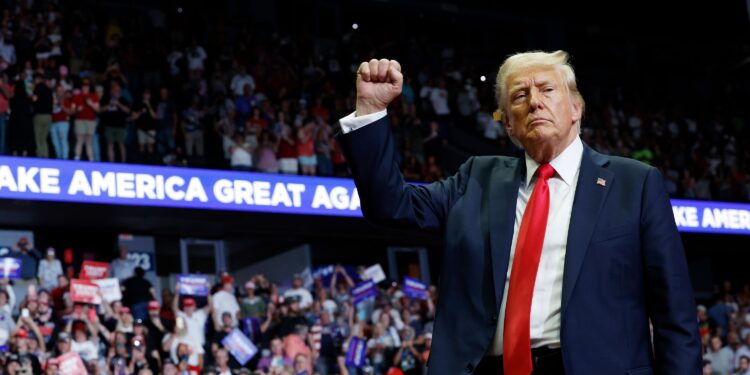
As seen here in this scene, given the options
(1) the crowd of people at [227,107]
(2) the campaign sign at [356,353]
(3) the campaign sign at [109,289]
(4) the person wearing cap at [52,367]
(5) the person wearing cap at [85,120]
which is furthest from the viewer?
(1) the crowd of people at [227,107]

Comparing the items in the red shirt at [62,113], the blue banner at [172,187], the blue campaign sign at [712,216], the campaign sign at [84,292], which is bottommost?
the campaign sign at [84,292]

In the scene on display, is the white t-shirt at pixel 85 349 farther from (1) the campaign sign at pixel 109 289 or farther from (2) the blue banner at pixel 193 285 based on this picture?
(2) the blue banner at pixel 193 285

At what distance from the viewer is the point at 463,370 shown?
2.72 m

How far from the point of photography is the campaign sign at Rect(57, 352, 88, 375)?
12523 millimetres

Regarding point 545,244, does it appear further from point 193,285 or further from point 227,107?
point 227,107

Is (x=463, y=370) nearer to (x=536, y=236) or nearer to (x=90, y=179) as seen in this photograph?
(x=536, y=236)

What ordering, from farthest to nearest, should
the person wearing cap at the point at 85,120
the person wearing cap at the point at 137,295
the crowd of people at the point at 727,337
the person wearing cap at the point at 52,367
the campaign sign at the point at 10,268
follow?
the crowd of people at the point at 727,337 < the person wearing cap at the point at 85,120 < the person wearing cap at the point at 137,295 < the campaign sign at the point at 10,268 < the person wearing cap at the point at 52,367

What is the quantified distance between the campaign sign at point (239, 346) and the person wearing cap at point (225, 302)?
0.42m

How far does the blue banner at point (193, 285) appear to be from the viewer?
50.0 ft

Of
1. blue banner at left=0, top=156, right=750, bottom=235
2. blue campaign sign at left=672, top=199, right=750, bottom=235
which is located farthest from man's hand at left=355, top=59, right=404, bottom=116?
Answer: blue campaign sign at left=672, top=199, right=750, bottom=235

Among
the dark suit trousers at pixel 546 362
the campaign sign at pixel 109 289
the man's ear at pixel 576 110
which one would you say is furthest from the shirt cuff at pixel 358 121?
the campaign sign at pixel 109 289

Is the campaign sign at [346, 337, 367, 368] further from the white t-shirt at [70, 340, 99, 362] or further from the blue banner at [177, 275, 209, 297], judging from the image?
the white t-shirt at [70, 340, 99, 362]

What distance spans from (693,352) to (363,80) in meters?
1.05

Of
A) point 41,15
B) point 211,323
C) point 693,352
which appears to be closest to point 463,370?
point 693,352
